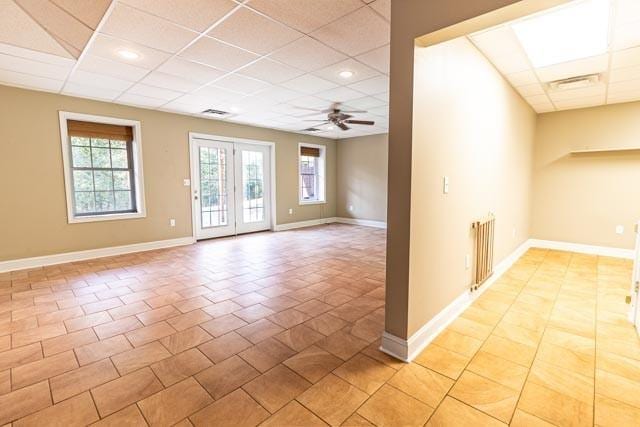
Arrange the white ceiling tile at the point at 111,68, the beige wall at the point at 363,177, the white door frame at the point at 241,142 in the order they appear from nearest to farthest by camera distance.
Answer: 1. the white ceiling tile at the point at 111,68
2. the white door frame at the point at 241,142
3. the beige wall at the point at 363,177

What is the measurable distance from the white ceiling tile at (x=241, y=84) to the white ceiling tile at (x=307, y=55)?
2.48 feet

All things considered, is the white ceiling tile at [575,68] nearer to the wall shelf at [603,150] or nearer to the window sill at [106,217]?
the wall shelf at [603,150]

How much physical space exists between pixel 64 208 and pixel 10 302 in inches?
71.9

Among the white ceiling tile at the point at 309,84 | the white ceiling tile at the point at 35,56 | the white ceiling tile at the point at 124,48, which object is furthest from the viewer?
the white ceiling tile at the point at 309,84

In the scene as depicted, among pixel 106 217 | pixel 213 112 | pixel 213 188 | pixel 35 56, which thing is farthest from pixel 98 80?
pixel 213 188

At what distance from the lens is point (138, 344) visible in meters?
2.24

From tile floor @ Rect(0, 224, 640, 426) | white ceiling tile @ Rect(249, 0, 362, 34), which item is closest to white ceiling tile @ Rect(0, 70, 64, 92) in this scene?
tile floor @ Rect(0, 224, 640, 426)

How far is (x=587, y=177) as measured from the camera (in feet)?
16.1

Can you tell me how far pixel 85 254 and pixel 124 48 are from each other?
11.1 feet

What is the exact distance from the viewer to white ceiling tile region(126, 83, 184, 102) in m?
3.99

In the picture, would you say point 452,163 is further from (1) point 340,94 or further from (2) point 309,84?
(1) point 340,94

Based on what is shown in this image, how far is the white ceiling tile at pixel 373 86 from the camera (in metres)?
3.72

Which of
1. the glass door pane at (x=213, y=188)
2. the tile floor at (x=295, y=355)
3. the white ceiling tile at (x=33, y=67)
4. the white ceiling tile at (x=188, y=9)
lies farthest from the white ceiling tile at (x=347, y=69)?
the glass door pane at (x=213, y=188)

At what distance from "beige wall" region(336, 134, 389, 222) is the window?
0.56 m
